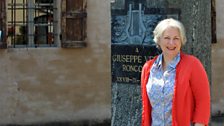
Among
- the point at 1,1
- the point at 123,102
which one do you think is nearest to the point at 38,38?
the point at 1,1

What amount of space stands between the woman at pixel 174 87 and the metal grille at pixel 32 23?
18.8 ft

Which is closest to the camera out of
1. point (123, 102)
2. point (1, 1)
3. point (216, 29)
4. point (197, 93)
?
point (197, 93)

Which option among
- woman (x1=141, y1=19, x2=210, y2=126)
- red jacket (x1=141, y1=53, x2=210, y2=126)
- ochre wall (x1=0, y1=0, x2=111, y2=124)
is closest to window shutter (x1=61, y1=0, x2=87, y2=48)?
ochre wall (x1=0, y1=0, x2=111, y2=124)

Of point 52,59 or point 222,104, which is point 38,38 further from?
point 222,104

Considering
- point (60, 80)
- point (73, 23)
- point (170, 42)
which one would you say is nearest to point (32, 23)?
point (73, 23)

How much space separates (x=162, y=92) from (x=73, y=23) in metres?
5.66

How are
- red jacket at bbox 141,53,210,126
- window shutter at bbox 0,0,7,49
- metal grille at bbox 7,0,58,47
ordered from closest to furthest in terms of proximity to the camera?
red jacket at bbox 141,53,210,126, window shutter at bbox 0,0,7,49, metal grille at bbox 7,0,58,47

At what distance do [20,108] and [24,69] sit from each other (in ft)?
2.16

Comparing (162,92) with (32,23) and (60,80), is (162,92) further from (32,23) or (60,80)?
(32,23)

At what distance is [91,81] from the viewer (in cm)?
918

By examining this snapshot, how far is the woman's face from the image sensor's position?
3477 millimetres

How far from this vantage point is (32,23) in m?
9.11

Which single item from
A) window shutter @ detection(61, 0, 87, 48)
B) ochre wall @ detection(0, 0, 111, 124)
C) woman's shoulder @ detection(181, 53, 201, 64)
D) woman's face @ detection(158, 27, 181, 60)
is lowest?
ochre wall @ detection(0, 0, 111, 124)

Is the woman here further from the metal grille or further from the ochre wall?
the metal grille
